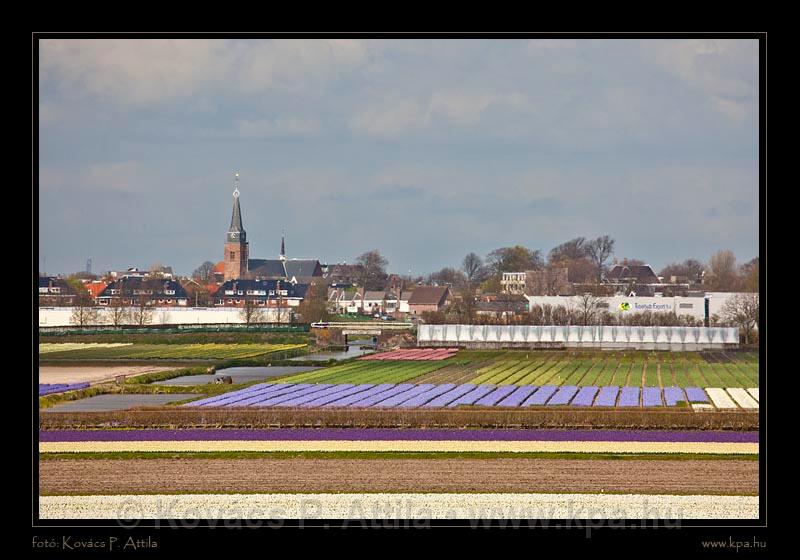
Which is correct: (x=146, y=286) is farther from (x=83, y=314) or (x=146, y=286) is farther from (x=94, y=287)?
(x=83, y=314)

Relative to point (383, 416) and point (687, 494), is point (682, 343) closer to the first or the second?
point (383, 416)

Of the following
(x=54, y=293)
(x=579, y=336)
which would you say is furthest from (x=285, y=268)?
(x=579, y=336)

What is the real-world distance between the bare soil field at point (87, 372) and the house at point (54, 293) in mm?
24026

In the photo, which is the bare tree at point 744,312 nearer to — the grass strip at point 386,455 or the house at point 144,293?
the grass strip at point 386,455

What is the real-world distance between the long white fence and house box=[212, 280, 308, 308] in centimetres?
3336

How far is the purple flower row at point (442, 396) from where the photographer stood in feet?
89.2

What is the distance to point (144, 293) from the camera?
75.4m

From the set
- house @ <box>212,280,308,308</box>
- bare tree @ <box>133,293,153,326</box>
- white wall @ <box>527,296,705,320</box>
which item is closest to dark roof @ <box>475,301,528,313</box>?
white wall @ <box>527,296,705,320</box>

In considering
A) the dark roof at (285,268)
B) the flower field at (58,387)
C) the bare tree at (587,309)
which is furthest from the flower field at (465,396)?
the dark roof at (285,268)

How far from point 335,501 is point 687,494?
202 inches

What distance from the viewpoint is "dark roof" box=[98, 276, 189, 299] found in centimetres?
7444

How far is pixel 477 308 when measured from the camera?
6638cm

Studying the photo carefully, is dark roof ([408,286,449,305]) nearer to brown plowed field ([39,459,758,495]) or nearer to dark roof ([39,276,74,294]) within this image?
Answer: dark roof ([39,276,74,294])
